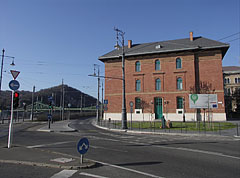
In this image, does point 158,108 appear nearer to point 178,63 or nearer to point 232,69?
point 178,63

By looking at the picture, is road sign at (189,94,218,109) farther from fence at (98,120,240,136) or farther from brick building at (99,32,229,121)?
brick building at (99,32,229,121)

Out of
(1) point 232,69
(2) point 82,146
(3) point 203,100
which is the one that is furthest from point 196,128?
(1) point 232,69

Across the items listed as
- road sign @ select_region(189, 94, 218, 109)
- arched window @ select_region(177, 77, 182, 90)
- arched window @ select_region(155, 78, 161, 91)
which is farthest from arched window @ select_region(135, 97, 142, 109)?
road sign @ select_region(189, 94, 218, 109)

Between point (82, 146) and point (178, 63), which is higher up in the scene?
point (178, 63)

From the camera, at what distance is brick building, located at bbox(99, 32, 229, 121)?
33938 millimetres

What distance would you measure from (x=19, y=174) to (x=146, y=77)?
3379 cm

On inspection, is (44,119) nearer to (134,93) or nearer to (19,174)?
(134,93)

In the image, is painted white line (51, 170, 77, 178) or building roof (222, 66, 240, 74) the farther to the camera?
building roof (222, 66, 240, 74)

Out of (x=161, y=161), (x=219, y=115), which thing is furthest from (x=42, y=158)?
(x=219, y=115)

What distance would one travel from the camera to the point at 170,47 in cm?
3738

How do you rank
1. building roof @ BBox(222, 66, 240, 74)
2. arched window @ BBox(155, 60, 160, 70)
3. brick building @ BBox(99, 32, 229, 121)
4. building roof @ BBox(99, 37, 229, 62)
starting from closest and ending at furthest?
brick building @ BBox(99, 32, 229, 121), building roof @ BBox(99, 37, 229, 62), arched window @ BBox(155, 60, 160, 70), building roof @ BBox(222, 66, 240, 74)

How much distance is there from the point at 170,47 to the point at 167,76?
5.66 m

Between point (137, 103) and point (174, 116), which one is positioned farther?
point (137, 103)

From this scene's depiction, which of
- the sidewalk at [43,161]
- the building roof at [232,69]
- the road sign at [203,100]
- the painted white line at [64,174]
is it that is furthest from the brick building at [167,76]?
the building roof at [232,69]
